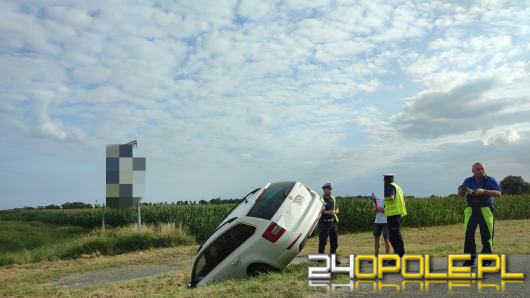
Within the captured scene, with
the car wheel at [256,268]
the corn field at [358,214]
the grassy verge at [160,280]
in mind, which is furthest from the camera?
the corn field at [358,214]

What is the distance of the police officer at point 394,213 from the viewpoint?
9219 mm

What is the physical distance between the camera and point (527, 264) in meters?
8.30

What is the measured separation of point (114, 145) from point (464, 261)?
65.1 feet

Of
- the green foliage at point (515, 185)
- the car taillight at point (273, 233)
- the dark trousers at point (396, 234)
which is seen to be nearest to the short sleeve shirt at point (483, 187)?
the dark trousers at point (396, 234)

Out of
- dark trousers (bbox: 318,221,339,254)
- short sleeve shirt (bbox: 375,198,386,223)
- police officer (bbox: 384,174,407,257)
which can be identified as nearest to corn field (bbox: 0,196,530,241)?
dark trousers (bbox: 318,221,339,254)

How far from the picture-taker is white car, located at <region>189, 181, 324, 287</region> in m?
8.62

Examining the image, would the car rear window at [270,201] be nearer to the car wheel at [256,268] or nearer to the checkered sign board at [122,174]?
the car wheel at [256,268]

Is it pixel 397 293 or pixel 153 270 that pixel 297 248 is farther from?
pixel 153 270

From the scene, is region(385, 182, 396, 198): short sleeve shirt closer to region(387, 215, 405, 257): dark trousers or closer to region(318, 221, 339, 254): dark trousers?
region(387, 215, 405, 257): dark trousers

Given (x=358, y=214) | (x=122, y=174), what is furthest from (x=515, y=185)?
(x=122, y=174)

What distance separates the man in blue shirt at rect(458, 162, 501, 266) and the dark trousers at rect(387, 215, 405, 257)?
46.8 inches

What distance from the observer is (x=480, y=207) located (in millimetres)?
8508

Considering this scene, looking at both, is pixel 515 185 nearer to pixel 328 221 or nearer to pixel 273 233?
pixel 328 221

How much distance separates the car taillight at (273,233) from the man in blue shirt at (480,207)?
3.35 meters
